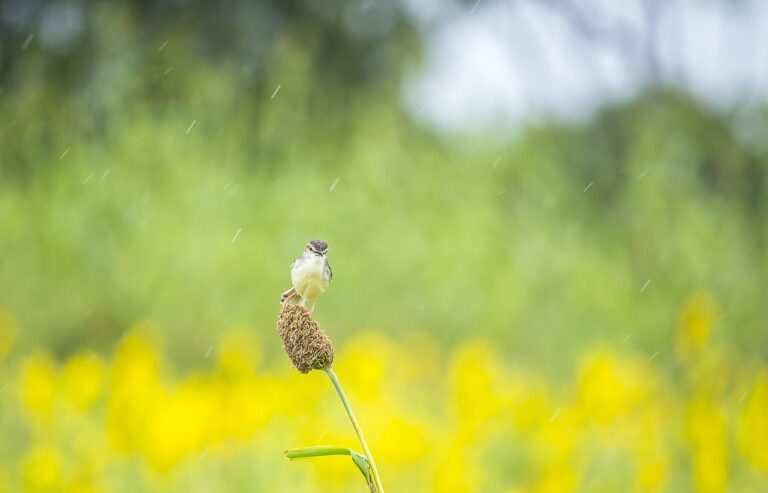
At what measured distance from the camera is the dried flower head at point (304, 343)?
0.66m

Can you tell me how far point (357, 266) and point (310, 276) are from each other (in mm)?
4562

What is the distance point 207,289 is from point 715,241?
113 inches

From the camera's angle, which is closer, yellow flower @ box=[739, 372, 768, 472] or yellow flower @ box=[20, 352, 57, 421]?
yellow flower @ box=[739, 372, 768, 472]

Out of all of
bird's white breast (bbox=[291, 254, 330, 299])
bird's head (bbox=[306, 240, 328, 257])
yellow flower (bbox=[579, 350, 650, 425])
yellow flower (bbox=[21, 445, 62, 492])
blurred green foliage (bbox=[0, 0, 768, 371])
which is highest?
blurred green foliage (bbox=[0, 0, 768, 371])

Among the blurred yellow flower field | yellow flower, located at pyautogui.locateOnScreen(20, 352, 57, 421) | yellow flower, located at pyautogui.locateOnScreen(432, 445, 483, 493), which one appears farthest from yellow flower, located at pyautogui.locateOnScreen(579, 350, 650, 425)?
yellow flower, located at pyautogui.locateOnScreen(20, 352, 57, 421)

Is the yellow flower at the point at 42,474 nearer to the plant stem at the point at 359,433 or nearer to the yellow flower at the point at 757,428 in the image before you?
the yellow flower at the point at 757,428

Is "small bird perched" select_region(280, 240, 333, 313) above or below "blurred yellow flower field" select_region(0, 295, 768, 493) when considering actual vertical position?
below

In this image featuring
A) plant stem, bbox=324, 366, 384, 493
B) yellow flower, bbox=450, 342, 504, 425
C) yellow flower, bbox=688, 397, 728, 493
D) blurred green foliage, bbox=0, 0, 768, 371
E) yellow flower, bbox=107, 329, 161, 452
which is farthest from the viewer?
blurred green foliage, bbox=0, 0, 768, 371

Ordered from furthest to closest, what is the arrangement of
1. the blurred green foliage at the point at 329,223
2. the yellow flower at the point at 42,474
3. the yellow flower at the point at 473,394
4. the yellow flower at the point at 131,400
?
1. the blurred green foliage at the point at 329,223
2. the yellow flower at the point at 473,394
3. the yellow flower at the point at 131,400
4. the yellow flower at the point at 42,474

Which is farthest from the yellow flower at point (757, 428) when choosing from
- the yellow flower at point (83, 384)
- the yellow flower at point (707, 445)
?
the yellow flower at point (83, 384)

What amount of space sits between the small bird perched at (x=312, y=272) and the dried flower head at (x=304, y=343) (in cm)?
2

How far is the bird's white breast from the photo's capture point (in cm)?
69

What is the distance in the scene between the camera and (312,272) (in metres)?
0.69

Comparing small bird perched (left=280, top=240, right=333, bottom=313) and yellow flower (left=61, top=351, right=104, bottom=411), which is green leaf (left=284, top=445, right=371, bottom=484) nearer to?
small bird perched (left=280, top=240, right=333, bottom=313)
